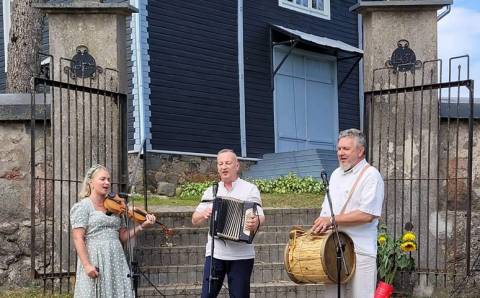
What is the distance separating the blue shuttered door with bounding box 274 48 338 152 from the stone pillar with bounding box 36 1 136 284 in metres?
9.08

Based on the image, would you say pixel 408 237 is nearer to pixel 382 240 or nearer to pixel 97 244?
pixel 382 240

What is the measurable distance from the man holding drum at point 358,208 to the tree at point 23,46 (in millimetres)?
7510

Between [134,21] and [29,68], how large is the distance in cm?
272

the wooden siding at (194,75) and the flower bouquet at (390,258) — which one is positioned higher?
the wooden siding at (194,75)

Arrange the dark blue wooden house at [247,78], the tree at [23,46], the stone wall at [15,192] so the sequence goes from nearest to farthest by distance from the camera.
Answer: the stone wall at [15,192]
the tree at [23,46]
the dark blue wooden house at [247,78]

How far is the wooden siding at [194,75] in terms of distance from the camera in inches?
567

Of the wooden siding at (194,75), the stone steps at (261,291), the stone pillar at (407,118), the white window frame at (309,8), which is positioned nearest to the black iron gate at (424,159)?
the stone pillar at (407,118)

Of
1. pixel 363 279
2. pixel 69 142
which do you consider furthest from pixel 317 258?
pixel 69 142

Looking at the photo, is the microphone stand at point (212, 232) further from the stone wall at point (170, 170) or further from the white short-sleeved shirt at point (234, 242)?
the stone wall at point (170, 170)

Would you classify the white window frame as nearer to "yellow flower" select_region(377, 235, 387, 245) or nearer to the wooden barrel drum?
"yellow flower" select_region(377, 235, 387, 245)

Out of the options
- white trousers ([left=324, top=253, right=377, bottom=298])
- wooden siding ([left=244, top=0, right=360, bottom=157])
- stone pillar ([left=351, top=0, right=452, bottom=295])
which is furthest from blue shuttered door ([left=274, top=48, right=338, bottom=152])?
white trousers ([left=324, top=253, right=377, bottom=298])

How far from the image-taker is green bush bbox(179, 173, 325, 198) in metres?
13.1

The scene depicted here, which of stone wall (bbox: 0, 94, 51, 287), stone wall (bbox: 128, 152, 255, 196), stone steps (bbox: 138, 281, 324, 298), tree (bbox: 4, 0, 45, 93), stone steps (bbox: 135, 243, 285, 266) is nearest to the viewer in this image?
stone steps (bbox: 138, 281, 324, 298)

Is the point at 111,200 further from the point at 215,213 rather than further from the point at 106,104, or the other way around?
the point at 106,104
